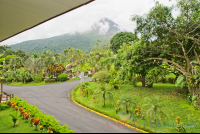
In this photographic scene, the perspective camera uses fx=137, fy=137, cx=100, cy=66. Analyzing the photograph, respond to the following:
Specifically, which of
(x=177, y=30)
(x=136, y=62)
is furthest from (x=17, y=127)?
(x=177, y=30)

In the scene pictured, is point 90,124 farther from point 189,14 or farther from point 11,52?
point 11,52

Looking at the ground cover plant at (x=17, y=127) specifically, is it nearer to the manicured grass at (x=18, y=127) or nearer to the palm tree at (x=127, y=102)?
the manicured grass at (x=18, y=127)

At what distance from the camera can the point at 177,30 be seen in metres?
9.52

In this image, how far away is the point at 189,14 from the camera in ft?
29.4

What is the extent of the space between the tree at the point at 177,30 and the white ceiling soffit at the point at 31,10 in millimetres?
8289

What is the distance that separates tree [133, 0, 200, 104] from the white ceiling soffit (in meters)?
8.29

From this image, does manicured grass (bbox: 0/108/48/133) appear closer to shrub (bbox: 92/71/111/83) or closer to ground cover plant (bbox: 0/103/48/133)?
ground cover plant (bbox: 0/103/48/133)

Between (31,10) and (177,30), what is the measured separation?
971cm

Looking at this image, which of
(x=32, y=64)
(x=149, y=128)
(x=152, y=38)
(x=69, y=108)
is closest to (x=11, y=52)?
(x=32, y=64)

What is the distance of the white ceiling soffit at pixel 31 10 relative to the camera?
2.34 metres

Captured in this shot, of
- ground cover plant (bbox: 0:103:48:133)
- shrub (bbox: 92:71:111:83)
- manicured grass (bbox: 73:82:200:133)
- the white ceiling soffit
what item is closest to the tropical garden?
manicured grass (bbox: 73:82:200:133)

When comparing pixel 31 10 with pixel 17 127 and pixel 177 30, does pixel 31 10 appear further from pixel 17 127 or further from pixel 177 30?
pixel 177 30

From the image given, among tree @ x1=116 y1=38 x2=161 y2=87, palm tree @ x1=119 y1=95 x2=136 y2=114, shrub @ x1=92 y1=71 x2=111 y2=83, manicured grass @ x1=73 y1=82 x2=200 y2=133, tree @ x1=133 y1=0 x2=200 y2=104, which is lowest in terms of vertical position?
manicured grass @ x1=73 y1=82 x2=200 y2=133

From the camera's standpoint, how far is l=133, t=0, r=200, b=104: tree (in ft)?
28.9
